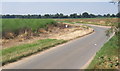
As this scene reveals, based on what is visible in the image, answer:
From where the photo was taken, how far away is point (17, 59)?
1739 centimetres

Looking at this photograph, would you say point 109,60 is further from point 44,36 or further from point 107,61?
point 44,36

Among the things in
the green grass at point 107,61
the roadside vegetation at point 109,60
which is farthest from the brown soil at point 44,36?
the roadside vegetation at point 109,60

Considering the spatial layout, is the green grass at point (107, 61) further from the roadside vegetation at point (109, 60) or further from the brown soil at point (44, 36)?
the brown soil at point (44, 36)

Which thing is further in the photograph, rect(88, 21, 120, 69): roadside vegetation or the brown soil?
the brown soil

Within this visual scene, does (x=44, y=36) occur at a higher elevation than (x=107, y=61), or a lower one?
lower

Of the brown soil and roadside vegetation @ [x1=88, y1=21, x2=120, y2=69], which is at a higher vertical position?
roadside vegetation @ [x1=88, y1=21, x2=120, y2=69]

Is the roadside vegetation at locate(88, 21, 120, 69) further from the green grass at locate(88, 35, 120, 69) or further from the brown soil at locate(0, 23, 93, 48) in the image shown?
the brown soil at locate(0, 23, 93, 48)

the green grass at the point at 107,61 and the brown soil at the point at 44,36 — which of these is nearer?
the green grass at the point at 107,61

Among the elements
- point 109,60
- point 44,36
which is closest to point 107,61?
point 109,60

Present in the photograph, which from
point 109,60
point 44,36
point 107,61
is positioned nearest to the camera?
point 107,61

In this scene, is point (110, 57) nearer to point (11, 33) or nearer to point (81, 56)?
point (81, 56)

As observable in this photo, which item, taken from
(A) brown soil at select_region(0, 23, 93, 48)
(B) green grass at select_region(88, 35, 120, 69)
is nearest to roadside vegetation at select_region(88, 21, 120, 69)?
(B) green grass at select_region(88, 35, 120, 69)

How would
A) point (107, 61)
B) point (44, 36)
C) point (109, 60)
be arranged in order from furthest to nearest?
point (44, 36)
point (109, 60)
point (107, 61)

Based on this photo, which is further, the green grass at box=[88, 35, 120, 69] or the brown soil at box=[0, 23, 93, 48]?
the brown soil at box=[0, 23, 93, 48]
